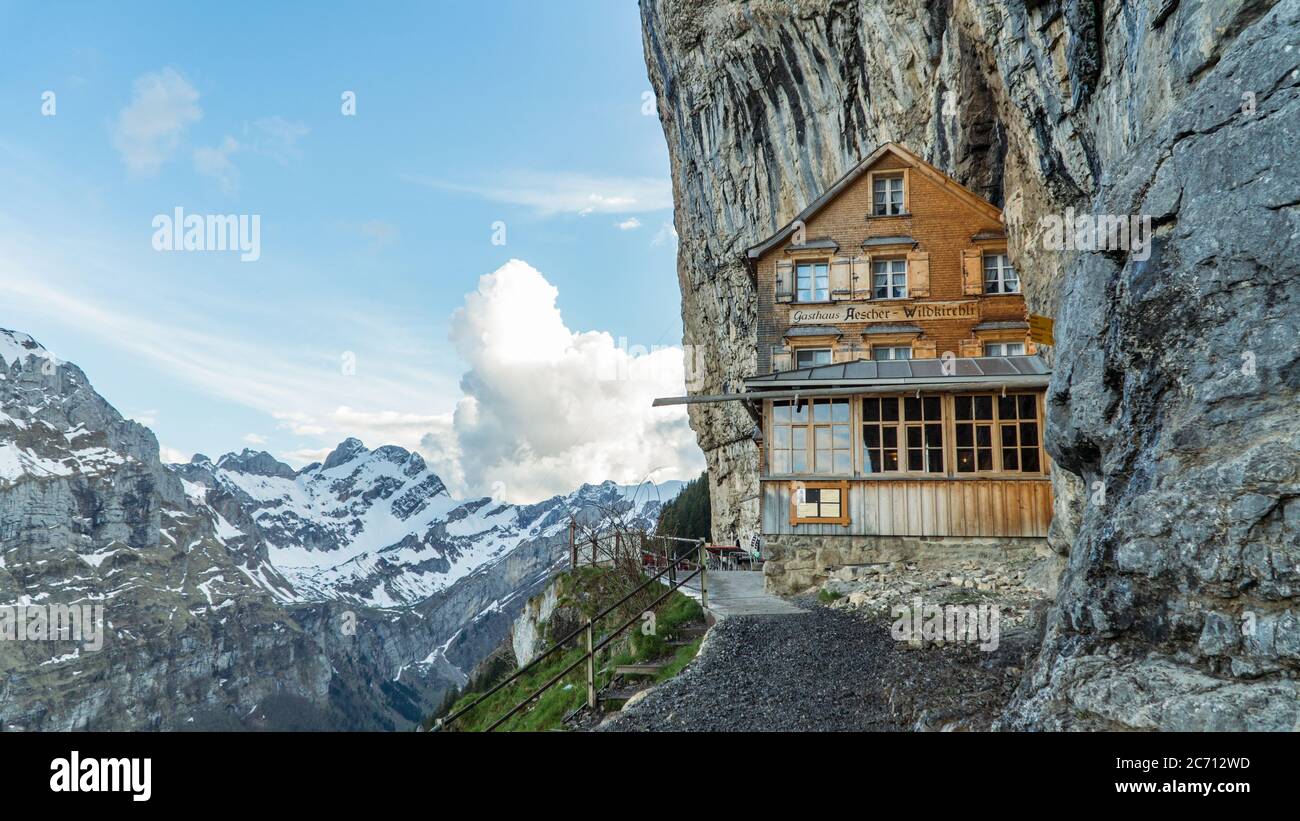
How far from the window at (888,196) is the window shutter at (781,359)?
5450mm

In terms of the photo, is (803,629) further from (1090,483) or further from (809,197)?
(809,197)

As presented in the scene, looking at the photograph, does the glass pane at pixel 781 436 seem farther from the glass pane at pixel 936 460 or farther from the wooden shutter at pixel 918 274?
the wooden shutter at pixel 918 274

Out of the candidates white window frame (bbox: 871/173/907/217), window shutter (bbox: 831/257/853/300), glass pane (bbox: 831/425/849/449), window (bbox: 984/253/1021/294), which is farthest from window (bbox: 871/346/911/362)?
glass pane (bbox: 831/425/849/449)

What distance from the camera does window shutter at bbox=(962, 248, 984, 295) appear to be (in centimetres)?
2577

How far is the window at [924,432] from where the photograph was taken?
20.0m

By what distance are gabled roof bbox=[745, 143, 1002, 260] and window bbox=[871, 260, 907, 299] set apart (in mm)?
2648

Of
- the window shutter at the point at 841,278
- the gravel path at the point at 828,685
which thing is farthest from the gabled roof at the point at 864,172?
the gravel path at the point at 828,685

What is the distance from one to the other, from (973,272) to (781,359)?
21.7ft

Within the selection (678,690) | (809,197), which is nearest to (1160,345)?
(678,690)
